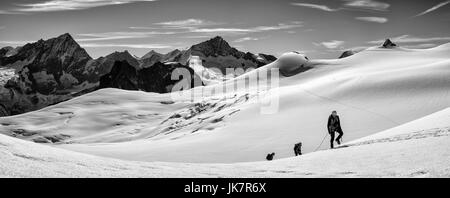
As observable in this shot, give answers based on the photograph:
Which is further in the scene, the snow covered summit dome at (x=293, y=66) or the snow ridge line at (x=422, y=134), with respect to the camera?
the snow covered summit dome at (x=293, y=66)

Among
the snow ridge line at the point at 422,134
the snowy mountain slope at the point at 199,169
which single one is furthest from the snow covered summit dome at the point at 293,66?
the snowy mountain slope at the point at 199,169

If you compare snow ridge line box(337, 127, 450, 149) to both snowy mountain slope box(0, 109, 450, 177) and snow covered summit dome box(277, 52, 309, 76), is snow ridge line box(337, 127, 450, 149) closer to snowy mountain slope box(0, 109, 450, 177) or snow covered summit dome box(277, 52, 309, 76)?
snowy mountain slope box(0, 109, 450, 177)

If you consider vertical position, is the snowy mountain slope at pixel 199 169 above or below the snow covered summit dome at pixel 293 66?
below

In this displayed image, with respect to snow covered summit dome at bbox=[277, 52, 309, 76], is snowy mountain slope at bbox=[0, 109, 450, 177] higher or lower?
lower

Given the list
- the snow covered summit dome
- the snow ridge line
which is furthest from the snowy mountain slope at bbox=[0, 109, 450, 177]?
the snow covered summit dome

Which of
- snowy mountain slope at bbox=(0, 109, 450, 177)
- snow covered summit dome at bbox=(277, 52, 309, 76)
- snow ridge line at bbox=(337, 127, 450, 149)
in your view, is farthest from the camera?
snow covered summit dome at bbox=(277, 52, 309, 76)

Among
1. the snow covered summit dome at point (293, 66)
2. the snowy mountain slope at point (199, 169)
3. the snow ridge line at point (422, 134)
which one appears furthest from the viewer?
the snow covered summit dome at point (293, 66)

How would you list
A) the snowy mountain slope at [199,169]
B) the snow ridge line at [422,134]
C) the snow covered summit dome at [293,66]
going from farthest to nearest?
the snow covered summit dome at [293,66] → the snow ridge line at [422,134] → the snowy mountain slope at [199,169]

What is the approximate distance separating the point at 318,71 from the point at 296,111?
361 ft

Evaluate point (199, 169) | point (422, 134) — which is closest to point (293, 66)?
point (422, 134)

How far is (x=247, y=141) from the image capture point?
4894 centimetres

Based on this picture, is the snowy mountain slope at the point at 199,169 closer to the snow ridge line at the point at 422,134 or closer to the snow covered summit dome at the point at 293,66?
the snow ridge line at the point at 422,134
